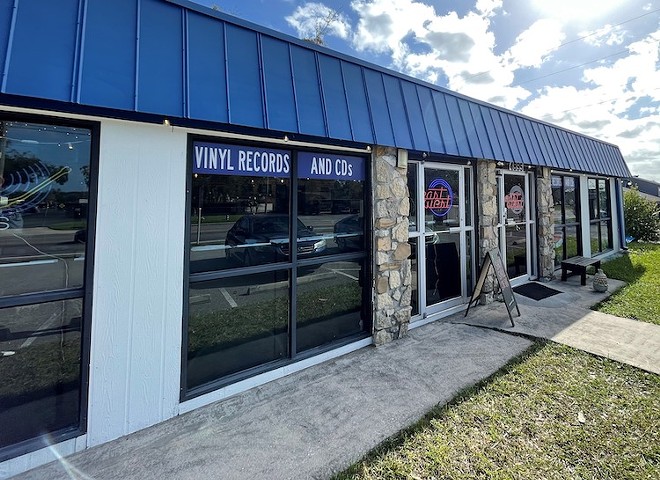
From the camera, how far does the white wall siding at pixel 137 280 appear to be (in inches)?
91.4

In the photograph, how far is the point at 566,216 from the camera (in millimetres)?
8109

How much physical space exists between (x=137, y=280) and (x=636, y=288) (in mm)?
8692

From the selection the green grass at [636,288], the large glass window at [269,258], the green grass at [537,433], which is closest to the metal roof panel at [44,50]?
the large glass window at [269,258]

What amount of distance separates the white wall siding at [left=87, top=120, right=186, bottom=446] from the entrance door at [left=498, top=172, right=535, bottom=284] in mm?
5828

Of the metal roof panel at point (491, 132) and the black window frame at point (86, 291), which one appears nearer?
the black window frame at point (86, 291)

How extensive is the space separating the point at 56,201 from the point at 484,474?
3.51 metres

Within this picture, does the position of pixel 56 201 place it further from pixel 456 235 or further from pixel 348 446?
pixel 456 235

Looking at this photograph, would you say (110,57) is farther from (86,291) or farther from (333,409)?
(333,409)

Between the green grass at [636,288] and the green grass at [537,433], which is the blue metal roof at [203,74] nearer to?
the green grass at [537,433]

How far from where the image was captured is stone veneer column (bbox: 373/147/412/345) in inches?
156

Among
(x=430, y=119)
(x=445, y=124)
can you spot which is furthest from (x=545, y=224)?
(x=430, y=119)

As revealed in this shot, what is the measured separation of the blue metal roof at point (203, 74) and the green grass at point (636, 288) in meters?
3.89

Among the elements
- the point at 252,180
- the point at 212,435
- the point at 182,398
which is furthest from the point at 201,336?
the point at 252,180

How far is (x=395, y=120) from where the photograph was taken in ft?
12.6
